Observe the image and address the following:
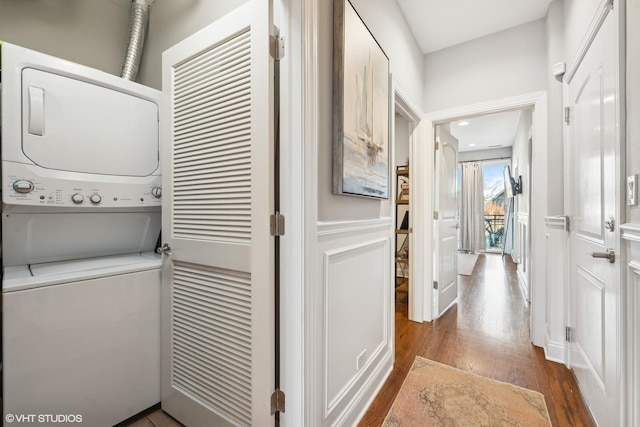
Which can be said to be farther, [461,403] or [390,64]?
[390,64]

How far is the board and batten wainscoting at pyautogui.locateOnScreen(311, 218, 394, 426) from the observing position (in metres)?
1.17

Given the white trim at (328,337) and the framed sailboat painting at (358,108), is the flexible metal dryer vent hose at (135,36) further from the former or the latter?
the white trim at (328,337)

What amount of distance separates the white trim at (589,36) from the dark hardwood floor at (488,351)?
2.02 meters

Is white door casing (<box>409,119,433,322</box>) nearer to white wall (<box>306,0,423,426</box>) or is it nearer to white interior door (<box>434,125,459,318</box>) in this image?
white interior door (<box>434,125,459,318</box>)

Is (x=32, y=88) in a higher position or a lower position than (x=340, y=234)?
higher

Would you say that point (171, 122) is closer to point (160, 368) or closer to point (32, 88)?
point (32, 88)

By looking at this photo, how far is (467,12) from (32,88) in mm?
2838

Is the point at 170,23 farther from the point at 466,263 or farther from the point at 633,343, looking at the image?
the point at 466,263

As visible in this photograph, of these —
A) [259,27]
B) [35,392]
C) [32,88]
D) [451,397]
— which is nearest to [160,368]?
[35,392]

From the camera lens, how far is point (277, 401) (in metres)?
1.12

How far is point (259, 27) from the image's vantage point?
1085 mm

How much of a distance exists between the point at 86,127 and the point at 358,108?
1.41 metres

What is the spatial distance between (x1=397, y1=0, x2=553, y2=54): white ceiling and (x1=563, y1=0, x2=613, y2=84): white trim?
68 cm

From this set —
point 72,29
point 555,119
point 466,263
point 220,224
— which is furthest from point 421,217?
point 466,263
